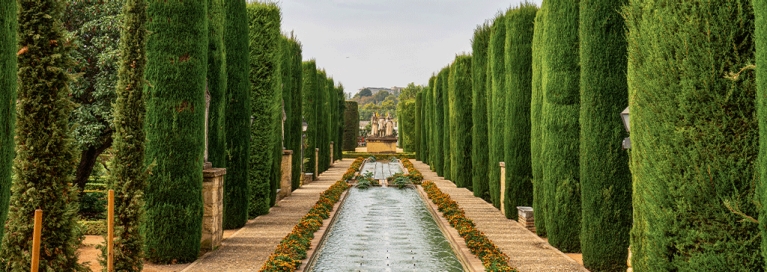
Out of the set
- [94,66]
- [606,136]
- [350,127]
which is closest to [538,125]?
[606,136]

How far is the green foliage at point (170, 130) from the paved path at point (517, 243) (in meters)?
5.18

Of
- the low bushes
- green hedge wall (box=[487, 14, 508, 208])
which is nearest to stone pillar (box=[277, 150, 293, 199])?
the low bushes

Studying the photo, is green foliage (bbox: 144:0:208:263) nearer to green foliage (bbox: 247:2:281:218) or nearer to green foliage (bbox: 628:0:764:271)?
green foliage (bbox: 247:2:281:218)

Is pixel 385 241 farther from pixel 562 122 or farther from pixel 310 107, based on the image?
pixel 310 107

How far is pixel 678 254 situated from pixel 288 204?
45.2 ft

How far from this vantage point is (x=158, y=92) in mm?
9523

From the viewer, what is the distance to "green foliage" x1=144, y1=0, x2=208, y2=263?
9.48m

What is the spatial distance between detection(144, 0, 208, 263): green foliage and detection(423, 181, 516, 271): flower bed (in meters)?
4.57

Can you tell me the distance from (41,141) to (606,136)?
7.17 meters

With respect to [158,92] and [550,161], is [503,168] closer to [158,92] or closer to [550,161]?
[550,161]

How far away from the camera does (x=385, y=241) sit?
1219 cm

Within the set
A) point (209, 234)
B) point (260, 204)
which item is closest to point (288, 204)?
point (260, 204)

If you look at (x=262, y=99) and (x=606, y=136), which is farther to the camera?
(x=262, y=99)

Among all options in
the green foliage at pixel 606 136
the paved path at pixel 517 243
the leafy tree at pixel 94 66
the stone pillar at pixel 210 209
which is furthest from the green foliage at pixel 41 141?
the leafy tree at pixel 94 66
